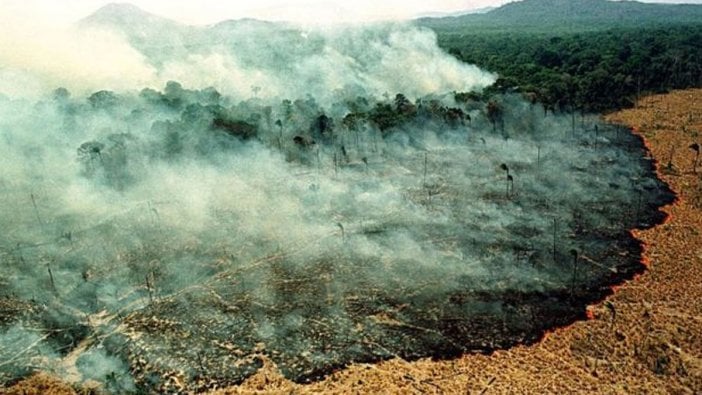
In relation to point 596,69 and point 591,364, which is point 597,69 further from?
point 591,364

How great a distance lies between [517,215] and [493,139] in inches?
979

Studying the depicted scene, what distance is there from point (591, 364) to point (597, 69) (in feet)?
270

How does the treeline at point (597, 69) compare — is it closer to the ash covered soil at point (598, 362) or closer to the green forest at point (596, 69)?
the green forest at point (596, 69)

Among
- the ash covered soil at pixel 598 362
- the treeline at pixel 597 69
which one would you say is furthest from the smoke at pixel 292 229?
the treeline at pixel 597 69

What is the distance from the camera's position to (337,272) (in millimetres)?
40312

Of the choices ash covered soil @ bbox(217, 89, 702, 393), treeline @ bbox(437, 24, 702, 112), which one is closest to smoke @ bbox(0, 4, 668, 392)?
ash covered soil @ bbox(217, 89, 702, 393)

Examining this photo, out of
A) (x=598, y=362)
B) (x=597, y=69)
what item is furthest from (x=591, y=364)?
(x=597, y=69)

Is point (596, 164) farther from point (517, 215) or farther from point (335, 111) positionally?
point (335, 111)

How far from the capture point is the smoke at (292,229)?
3341 cm

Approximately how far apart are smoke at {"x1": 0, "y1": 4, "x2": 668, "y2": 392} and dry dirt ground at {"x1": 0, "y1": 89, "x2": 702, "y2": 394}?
1.20 meters

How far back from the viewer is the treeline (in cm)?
8669

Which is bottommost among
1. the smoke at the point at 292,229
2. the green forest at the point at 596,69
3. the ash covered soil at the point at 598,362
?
the ash covered soil at the point at 598,362

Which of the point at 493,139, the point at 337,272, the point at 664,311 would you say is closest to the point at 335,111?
the point at 493,139

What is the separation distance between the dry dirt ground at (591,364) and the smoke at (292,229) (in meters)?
1.20
